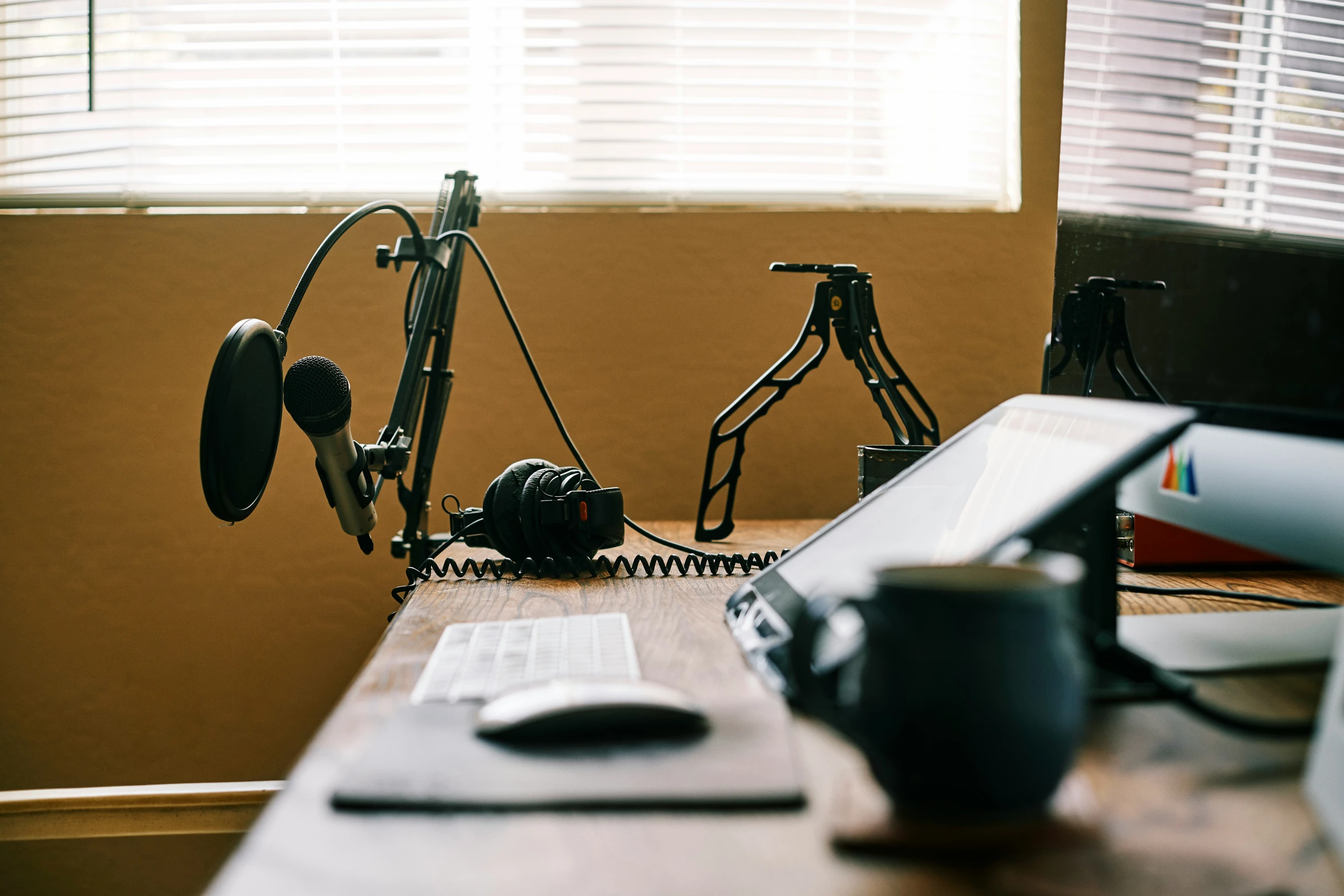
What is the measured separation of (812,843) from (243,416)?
606 millimetres

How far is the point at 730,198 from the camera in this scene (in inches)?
60.7

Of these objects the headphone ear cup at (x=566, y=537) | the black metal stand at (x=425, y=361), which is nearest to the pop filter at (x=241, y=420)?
the black metal stand at (x=425, y=361)

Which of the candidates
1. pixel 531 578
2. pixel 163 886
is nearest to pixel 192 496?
pixel 163 886

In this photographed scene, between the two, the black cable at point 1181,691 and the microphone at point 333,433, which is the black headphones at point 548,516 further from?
the black cable at point 1181,691

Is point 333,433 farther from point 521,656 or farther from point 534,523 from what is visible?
point 521,656

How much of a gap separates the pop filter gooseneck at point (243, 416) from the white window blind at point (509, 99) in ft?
2.69

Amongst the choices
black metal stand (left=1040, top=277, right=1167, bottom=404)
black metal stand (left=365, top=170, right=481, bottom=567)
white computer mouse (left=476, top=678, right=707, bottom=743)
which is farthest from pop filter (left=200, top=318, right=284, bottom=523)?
black metal stand (left=1040, top=277, right=1167, bottom=404)

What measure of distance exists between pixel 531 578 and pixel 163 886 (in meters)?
1.12

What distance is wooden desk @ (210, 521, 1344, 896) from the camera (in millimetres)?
303

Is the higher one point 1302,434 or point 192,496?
point 1302,434

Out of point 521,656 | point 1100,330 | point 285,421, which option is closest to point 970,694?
point 521,656

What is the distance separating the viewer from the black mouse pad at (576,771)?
36 centimetres

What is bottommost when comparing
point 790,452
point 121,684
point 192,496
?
point 121,684

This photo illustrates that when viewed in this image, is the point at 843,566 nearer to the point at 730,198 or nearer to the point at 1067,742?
the point at 1067,742
